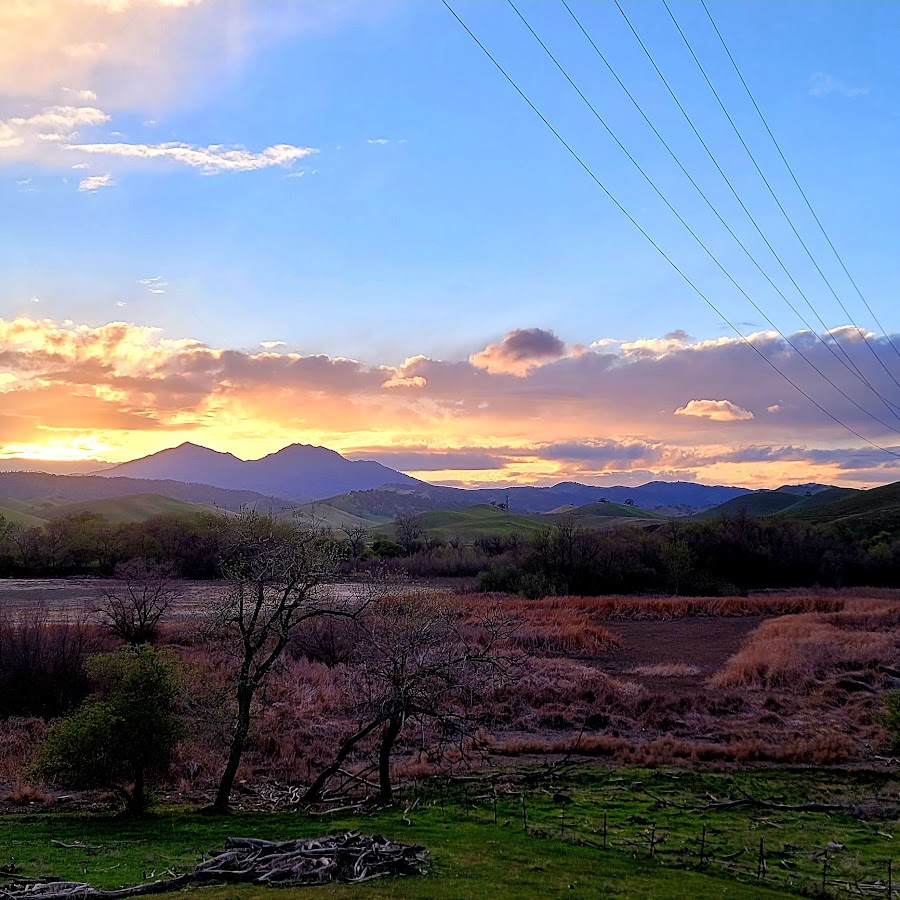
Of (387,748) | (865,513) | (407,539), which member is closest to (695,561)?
(407,539)

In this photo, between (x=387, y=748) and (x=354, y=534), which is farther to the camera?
(x=387, y=748)

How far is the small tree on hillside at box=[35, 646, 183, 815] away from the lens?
20016mm

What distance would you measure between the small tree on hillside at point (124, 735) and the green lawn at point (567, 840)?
107cm

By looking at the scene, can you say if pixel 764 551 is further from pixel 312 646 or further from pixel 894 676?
pixel 312 646

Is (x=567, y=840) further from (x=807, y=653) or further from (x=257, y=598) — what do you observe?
(x=807, y=653)

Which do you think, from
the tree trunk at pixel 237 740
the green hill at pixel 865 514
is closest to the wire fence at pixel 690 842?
the tree trunk at pixel 237 740

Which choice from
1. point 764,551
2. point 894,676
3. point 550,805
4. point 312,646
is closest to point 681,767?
point 550,805

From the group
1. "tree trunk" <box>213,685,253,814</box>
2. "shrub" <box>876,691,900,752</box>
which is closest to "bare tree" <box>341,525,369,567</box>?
"tree trunk" <box>213,685,253,814</box>

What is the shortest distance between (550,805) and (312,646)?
87.4ft

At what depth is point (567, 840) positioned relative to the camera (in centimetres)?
1745

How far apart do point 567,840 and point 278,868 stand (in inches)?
296

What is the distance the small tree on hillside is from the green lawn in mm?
1074

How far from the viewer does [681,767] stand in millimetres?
26703

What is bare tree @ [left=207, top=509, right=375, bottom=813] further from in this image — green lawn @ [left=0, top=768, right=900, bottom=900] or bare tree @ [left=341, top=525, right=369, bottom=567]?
green lawn @ [left=0, top=768, right=900, bottom=900]
